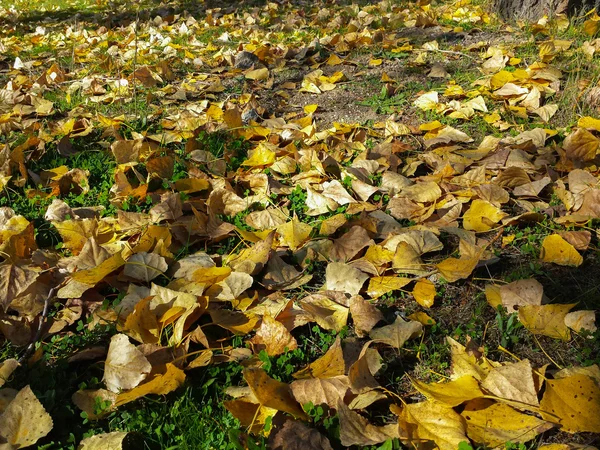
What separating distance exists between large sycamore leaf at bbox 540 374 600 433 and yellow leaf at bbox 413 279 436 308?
0.48 meters

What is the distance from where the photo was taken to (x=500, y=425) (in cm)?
132

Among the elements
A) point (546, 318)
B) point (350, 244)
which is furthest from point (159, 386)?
point (546, 318)

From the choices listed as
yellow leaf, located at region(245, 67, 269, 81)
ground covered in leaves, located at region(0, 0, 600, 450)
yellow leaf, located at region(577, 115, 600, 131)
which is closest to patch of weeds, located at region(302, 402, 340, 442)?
ground covered in leaves, located at region(0, 0, 600, 450)

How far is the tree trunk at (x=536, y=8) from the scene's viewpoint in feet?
13.6

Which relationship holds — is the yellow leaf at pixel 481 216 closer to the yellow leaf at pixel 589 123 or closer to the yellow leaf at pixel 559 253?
the yellow leaf at pixel 559 253

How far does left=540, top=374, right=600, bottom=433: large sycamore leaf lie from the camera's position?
1278 millimetres

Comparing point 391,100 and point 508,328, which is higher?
point 391,100

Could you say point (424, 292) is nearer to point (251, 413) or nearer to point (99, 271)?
point (251, 413)

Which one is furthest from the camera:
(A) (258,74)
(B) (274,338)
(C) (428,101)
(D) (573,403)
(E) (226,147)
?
(A) (258,74)

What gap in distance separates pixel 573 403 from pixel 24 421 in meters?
1.31

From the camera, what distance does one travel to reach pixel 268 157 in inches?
101

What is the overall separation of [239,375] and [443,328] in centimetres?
62

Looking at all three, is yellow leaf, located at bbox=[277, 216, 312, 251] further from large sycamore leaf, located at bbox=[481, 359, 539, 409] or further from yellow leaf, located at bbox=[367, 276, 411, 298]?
large sycamore leaf, located at bbox=[481, 359, 539, 409]

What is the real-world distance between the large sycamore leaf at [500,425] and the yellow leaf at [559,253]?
688mm
